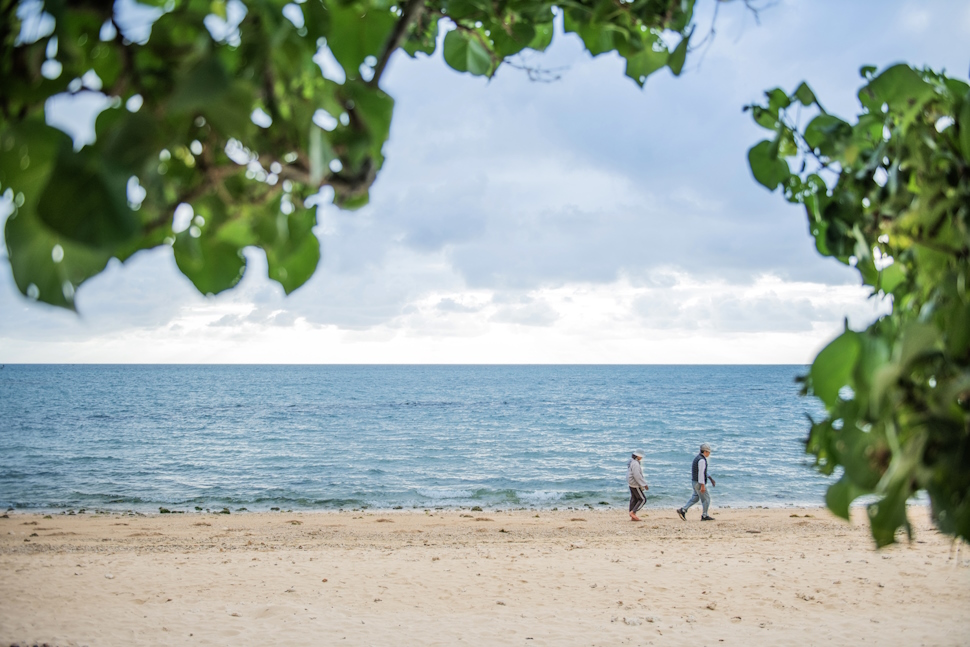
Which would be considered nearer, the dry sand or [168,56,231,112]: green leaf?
[168,56,231,112]: green leaf

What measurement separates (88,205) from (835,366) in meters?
0.68

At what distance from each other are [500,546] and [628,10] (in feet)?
33.3

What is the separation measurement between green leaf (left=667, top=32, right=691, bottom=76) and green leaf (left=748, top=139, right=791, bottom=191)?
17 centimetres

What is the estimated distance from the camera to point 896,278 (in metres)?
0.95

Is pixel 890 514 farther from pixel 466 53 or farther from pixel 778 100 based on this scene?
pixel 466 53

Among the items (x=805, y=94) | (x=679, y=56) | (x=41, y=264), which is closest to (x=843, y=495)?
(x=805, y=94)

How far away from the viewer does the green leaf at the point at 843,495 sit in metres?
0.69

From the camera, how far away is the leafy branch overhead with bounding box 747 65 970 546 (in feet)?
2.01

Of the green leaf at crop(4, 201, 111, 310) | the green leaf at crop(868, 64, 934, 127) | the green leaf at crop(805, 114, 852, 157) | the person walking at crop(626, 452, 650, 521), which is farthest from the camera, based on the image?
the person walking at crop(626, 452, 650, 521)

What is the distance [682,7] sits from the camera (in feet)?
3.08

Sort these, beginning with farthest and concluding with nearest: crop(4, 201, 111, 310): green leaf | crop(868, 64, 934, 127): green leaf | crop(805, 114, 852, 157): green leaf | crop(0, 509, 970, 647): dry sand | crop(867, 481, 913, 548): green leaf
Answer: crop(0, 509, 970, 647): dry sand < crop(805, 114, 852, 157): green leaf < crop(868, 64, 934, 127): green leaf < crop(867, 481, 913, 548): green leaf < crop(4, 201, 111, 310): green leaf

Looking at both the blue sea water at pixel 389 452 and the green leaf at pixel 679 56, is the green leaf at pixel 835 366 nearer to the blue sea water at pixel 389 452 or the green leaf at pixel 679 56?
the blue sea water at pixel 389 452

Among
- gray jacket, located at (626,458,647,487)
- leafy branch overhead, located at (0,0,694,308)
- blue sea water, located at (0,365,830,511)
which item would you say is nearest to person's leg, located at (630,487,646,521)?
gray jacket, located at (626,458,647,487)

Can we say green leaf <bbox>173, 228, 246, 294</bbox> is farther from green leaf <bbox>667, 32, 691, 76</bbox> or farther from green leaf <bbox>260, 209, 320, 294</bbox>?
green leaf <bbox>667, 32, 691, 76</bbox>
